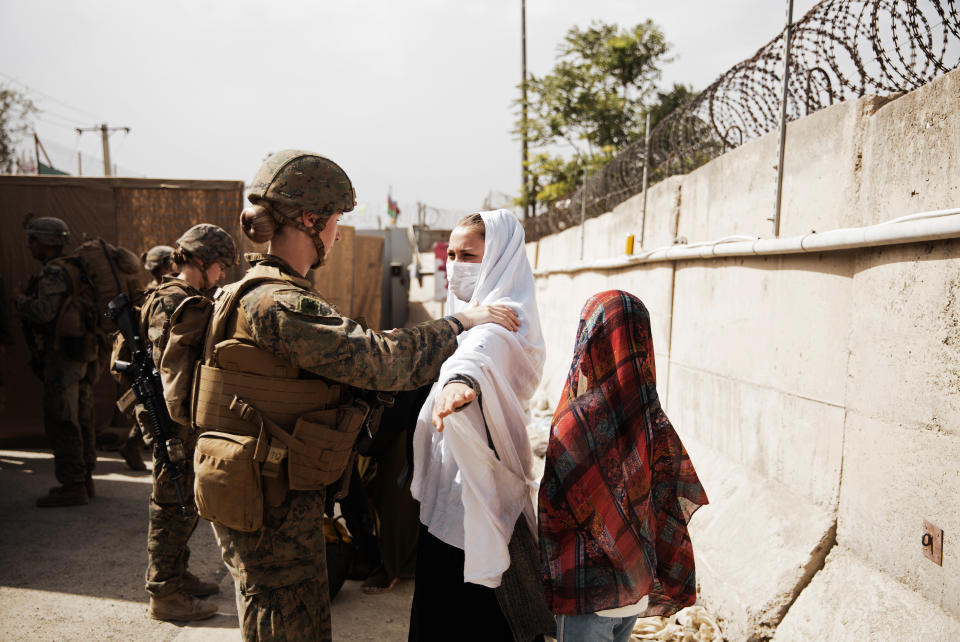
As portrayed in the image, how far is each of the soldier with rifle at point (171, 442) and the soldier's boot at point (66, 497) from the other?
1.75 meters

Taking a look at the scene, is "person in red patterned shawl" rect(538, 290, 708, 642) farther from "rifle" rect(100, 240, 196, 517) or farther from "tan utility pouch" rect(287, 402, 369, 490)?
"rifle" rect(100, 240, 196, 517)

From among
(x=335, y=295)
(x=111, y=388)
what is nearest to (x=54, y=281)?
(x=111, y=388)

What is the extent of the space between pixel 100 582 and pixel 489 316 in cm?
306

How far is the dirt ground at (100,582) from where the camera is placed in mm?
3098

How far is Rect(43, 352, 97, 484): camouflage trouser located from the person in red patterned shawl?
4.30 m

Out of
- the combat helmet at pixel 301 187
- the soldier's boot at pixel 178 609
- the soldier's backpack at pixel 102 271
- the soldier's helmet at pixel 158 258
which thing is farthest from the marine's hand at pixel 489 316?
the soldier's backpack at pixel 102 271

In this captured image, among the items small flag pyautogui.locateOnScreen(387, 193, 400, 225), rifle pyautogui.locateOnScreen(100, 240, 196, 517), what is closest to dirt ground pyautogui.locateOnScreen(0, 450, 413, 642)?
rifle pyautogui.locateOnScreen(100, 240, 196, 517)

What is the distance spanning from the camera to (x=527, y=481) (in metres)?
2.04

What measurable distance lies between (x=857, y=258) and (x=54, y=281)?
17.4 feet

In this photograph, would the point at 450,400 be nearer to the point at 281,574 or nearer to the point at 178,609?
the point at 281,574

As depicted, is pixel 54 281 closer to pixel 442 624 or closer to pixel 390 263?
pixel 442 624

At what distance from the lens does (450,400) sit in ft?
5.54

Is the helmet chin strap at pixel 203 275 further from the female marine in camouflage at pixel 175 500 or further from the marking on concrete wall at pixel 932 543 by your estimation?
the marking on concrete wall at pixel 932 543

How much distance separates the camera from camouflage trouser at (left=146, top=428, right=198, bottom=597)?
311cm
